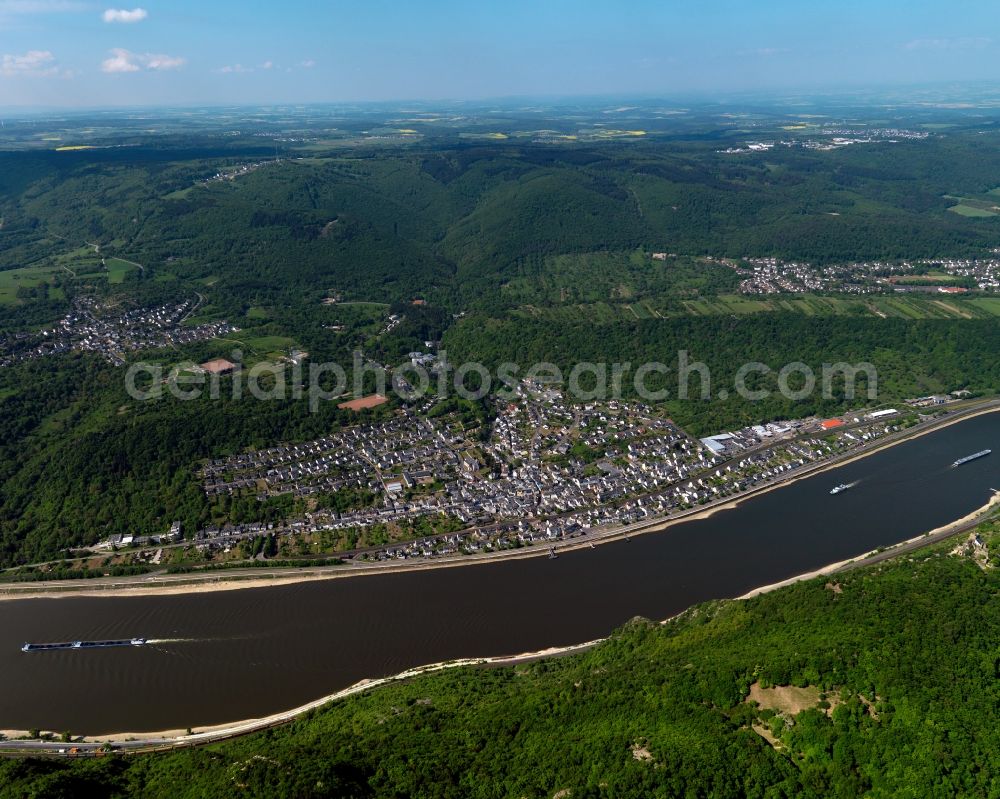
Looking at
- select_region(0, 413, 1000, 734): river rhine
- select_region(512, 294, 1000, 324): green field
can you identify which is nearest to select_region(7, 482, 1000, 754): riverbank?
select_region(0, 413, 1000, 734): river rhine

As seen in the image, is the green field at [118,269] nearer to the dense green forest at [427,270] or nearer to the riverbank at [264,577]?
the dense green forest at [427,270]

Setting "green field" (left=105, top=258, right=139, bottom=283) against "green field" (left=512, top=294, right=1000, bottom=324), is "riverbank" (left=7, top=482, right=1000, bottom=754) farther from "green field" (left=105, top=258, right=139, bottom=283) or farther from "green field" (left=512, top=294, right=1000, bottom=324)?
"green field" (left=105, top=258, right=139, bottom=283)

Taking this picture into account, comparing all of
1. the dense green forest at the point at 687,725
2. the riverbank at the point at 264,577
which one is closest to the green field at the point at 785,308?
the riverbank at the point at 264,577

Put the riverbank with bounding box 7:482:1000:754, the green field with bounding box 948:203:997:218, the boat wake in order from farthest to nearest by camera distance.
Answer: the green field with bounding box 948:203:997:218 → the boat wake → the riverbank with bounding box 7:482:1000:754

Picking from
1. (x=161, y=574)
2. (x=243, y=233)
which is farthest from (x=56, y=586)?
(x=243, y=233)

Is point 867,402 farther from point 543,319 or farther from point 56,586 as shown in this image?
point 56,586

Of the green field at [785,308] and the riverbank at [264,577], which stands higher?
the green field at [785,308]
